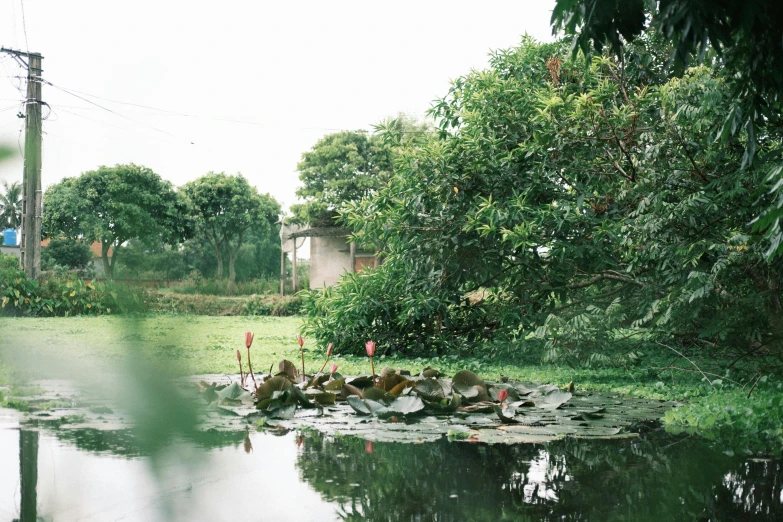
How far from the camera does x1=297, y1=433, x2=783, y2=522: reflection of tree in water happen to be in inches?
118

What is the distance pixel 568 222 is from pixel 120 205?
790cm

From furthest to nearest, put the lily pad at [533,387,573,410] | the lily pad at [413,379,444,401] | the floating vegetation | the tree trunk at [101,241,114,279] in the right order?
1. the lily pad at [533,387,573,410]
2. the lily pad at [413,379,444,401]
3. the floating vegetation
4. the tree trunk at [101,241,114,279]

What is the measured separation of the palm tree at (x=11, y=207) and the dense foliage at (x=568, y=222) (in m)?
6.16

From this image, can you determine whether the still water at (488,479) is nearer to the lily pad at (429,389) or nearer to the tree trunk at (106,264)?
the lily pad at (429,389)

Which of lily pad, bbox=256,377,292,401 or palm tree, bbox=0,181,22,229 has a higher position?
palm tree, bbox=0,181,22,229

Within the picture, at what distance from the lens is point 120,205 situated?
1.77 ft

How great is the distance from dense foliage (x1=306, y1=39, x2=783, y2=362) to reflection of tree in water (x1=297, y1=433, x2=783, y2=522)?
279cm

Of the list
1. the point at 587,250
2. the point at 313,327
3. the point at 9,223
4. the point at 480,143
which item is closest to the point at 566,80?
the point at 480,143

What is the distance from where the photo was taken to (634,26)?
266 centimetres

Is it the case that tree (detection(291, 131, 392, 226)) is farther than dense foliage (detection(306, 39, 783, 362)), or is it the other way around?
tree (detection(291, 131, 392, 226))

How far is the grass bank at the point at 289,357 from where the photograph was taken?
0.51m

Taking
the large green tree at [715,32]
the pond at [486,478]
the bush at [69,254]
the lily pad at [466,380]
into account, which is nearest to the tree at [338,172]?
the lily pad at [466,380]

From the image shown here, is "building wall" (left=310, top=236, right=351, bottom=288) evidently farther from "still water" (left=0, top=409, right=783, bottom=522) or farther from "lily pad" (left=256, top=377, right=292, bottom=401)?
"still water" (left=0, top=409, right=783, bottom=522)

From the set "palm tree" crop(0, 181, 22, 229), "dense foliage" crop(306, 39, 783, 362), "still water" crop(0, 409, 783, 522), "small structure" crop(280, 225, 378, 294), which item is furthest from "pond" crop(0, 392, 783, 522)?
"small structure" crop(280, 225, 378, 294)
